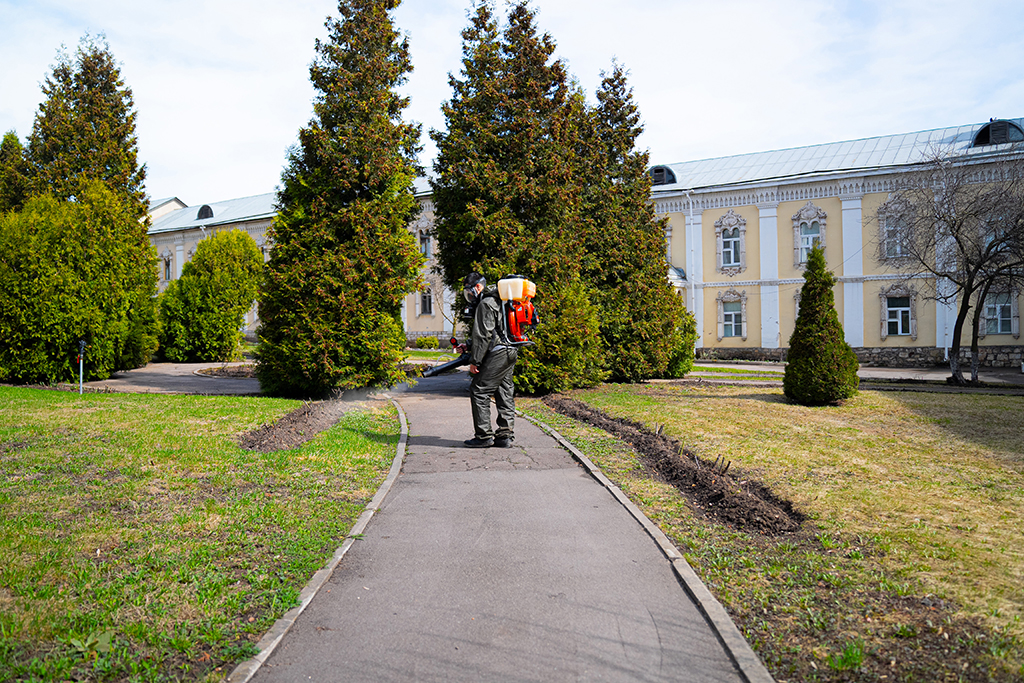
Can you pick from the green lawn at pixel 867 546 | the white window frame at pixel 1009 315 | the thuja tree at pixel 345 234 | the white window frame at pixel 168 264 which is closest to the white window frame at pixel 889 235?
the white window frame at pixel 1009 315

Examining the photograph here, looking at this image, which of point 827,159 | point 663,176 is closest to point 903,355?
point 827,159

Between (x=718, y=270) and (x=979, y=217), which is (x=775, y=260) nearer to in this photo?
(x=718, y=270)

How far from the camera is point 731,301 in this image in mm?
37875

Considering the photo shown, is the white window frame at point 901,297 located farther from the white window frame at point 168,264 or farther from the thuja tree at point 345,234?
the white window frame at point 168,264

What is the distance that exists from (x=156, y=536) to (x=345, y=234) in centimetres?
1049

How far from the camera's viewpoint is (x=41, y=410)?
11297 millimetres

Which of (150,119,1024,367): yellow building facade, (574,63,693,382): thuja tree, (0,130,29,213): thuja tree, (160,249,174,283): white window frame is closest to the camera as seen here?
(574,63,693,382): thuja tree

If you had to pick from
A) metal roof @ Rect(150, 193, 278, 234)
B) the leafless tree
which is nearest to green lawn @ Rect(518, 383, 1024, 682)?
the leafless tree

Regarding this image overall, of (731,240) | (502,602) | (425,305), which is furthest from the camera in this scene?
(425,305)

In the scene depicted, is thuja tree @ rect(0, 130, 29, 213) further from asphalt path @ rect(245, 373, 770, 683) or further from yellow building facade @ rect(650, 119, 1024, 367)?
yellow building facade @ rect(650, 119, 1024, 367)

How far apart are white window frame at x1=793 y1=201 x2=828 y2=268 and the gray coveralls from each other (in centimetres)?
3072

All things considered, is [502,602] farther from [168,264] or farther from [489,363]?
[168,264]

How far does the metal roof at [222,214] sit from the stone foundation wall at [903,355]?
3303 cm

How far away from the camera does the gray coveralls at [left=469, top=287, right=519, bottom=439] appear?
911 cm
